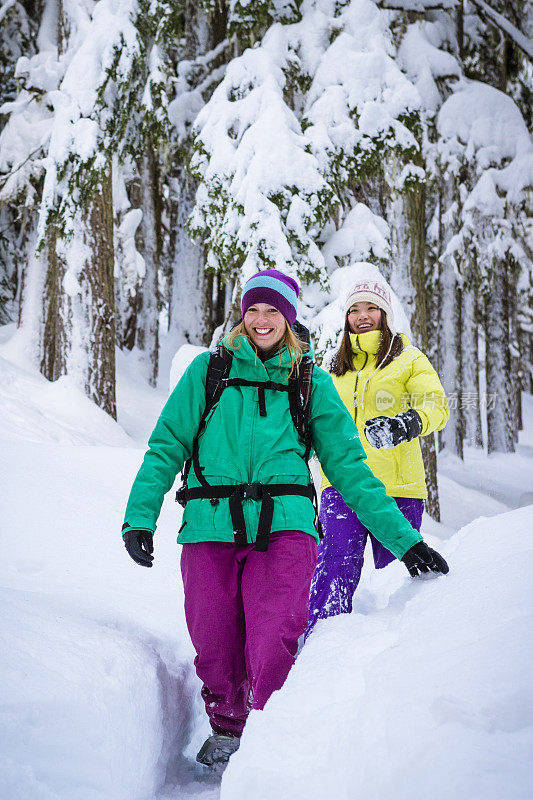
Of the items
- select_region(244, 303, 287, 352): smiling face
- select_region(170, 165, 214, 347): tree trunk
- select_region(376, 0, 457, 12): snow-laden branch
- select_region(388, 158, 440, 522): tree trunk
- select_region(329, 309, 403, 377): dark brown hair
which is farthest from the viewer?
select_region(170, 165, 214, 347): tree trunk

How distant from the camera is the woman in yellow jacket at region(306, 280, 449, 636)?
3.29 m

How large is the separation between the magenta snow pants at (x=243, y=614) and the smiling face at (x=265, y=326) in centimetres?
80

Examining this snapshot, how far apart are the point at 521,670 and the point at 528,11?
529 inches

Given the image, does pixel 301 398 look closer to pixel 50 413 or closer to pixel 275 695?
pixel 275 695

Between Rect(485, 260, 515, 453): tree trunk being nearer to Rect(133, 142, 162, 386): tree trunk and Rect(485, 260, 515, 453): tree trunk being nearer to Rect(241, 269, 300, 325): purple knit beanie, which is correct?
Rect(133, 142, 162, 386): tree trunk

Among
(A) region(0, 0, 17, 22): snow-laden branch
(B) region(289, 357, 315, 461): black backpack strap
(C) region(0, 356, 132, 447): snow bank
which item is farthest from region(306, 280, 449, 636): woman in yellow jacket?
(A) region(0, 0, 17, 22): snow-laden branch

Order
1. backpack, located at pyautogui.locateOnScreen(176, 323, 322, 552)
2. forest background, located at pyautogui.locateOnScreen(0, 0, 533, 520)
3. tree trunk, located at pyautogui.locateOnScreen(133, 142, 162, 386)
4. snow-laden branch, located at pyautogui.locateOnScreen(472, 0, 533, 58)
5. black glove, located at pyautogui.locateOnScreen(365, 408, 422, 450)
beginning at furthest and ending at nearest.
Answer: tree trunk, located at pyautogui.locateOnScreen(133, 142, 162, 386) < snow-laden branch, located at pyautogui.locateOnScreen(472, 0, 533, 58) < forest background, located at pyautogui.locateOnScreen(0, 0, 533, 520) < black glove, located at pyautogui.locateOnScreen(365, 408, 422, 450) < backpack, located at pyautogui.locateOnScreen(176, 323, 322, 552)

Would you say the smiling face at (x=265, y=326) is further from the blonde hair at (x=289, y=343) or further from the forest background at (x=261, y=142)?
the forest background at (x=261, y=142)

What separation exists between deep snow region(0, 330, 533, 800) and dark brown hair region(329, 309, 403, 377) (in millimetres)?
1032

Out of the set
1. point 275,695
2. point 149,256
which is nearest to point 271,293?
point 275,695

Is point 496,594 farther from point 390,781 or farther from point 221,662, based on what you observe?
point 221,662

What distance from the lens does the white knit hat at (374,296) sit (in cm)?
364

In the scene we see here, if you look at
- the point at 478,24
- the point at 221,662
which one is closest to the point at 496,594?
the point at 221,662

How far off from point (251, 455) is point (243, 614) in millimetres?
671
